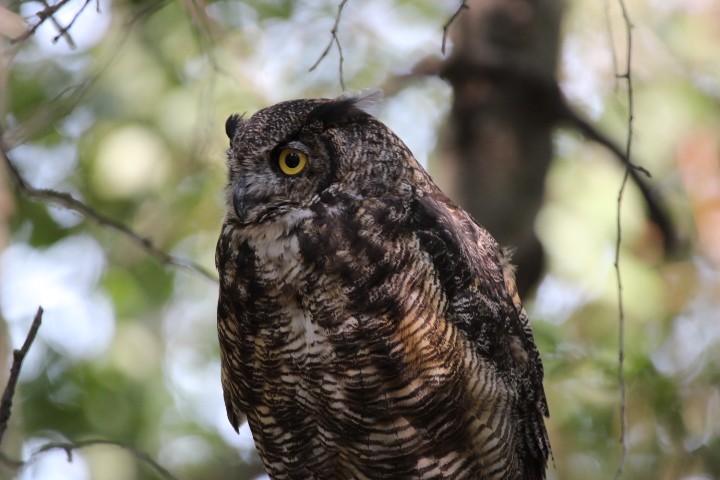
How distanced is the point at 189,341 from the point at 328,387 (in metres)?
4.39

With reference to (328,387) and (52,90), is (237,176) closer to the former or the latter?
(328,387)

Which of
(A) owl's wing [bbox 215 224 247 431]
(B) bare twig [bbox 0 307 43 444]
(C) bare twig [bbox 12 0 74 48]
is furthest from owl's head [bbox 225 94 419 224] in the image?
(B) bare twig [bbox 0 307 43 444]

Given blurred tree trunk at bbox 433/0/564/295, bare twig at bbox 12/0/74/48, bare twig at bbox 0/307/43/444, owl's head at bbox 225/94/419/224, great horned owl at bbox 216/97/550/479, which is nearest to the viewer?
bare twig at bbox 0/307/43/444

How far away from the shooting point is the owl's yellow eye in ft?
8.56

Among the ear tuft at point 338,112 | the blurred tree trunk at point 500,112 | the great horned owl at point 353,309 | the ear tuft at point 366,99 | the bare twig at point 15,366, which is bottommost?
the bare twig at point 15,366

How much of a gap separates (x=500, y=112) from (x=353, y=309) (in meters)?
2.28

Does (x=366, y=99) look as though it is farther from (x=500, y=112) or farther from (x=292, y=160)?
(x=500, y=112)

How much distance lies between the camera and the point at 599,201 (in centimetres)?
539

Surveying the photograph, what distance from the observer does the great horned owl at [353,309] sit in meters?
2.49

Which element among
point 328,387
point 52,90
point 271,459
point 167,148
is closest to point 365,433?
point 328,387

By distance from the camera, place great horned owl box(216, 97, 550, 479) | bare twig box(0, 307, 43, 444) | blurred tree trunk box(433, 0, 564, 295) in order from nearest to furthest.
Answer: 1. bare twig box(0, 307, 43, 444)
2. great horned owl box(216, 97, 550, 479)
3. blurred tree trunk box(433, 0, 564, 295)

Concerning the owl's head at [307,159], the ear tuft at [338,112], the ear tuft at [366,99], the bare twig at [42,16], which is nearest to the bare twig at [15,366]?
the bare twig at [42,16]

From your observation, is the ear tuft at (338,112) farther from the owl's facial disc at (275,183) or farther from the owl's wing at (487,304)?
the owl's wing at (487,304)

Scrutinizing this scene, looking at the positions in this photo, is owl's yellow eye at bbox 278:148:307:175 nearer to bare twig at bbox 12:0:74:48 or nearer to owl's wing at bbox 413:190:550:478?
owl's wing at bbox 413:190:550:478
